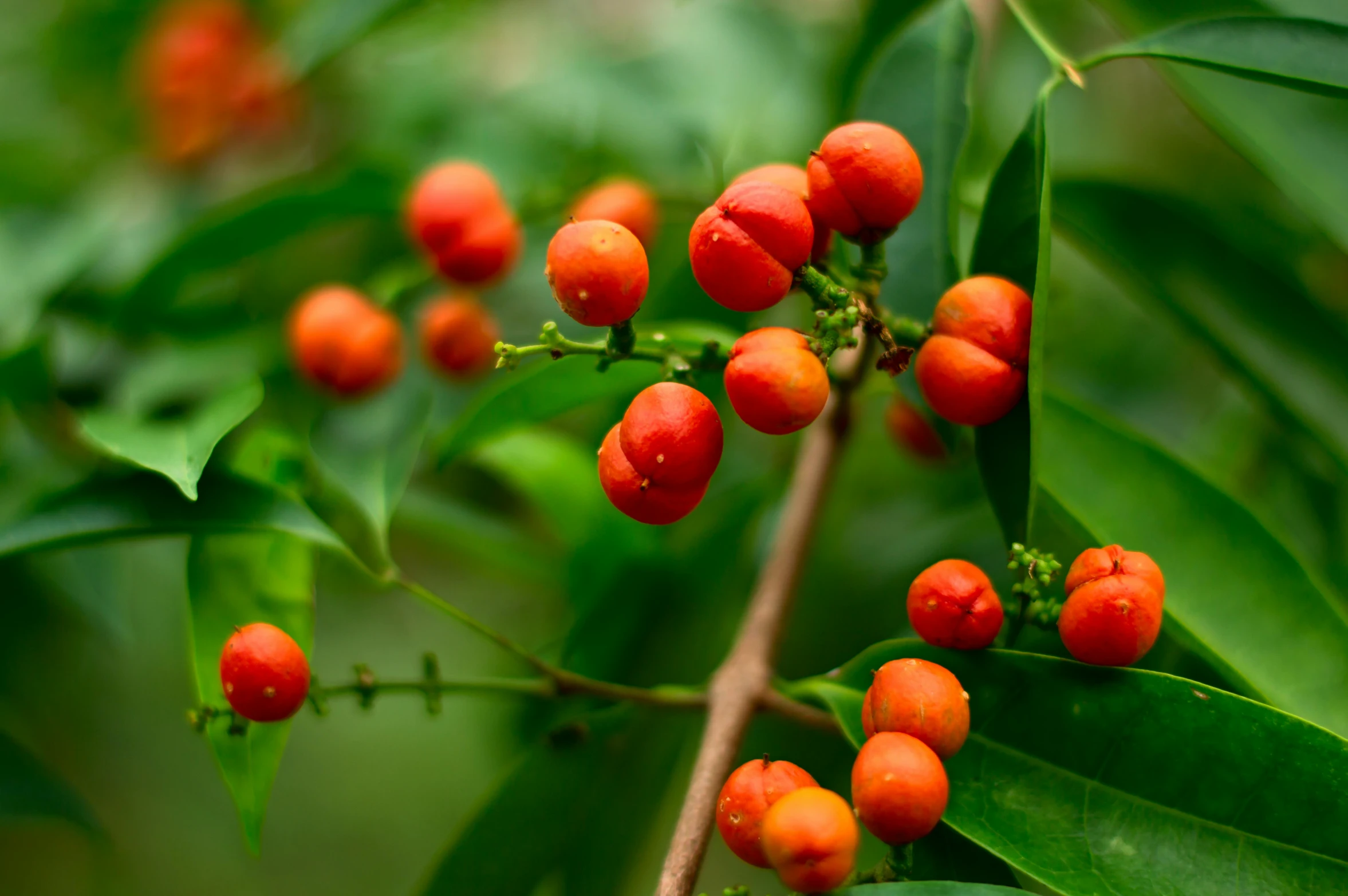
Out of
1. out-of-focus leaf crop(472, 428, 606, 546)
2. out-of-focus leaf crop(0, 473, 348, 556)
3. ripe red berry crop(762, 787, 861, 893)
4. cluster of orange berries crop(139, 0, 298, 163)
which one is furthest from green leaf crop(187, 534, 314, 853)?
cluster of orange berries crop(139, 0, 298, 163)

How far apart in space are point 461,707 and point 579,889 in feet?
3.46

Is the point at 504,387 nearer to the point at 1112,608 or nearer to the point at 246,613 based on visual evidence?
the point at 246,613

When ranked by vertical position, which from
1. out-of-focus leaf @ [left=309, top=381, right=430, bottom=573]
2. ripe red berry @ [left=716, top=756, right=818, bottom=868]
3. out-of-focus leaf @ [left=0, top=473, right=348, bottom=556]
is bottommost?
out-of-focus leaf @ [left=0, top=473, right=348, bottom=556]

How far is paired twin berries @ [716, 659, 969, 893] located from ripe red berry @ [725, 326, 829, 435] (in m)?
0.19

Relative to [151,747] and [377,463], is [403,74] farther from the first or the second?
[151,747]

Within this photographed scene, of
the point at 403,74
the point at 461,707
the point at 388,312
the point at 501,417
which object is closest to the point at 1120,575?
the point at 501,417

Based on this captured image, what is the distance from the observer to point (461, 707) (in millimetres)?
2143

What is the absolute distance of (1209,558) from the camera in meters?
0.90

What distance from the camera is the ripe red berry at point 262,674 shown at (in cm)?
78

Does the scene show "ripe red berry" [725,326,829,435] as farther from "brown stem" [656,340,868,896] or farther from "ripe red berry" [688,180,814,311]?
"brown stem" [656,340,868,896]

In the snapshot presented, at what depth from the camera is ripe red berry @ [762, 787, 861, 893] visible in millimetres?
622

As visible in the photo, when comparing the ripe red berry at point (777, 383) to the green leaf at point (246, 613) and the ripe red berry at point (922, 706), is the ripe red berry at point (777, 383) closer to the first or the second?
the ripe red berry at point (922, 706)

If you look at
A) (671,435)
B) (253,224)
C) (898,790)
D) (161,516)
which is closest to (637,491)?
(671,435)

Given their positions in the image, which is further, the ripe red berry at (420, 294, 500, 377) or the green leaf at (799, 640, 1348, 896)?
the ripe red berry at (420, 294, 500, 377)
